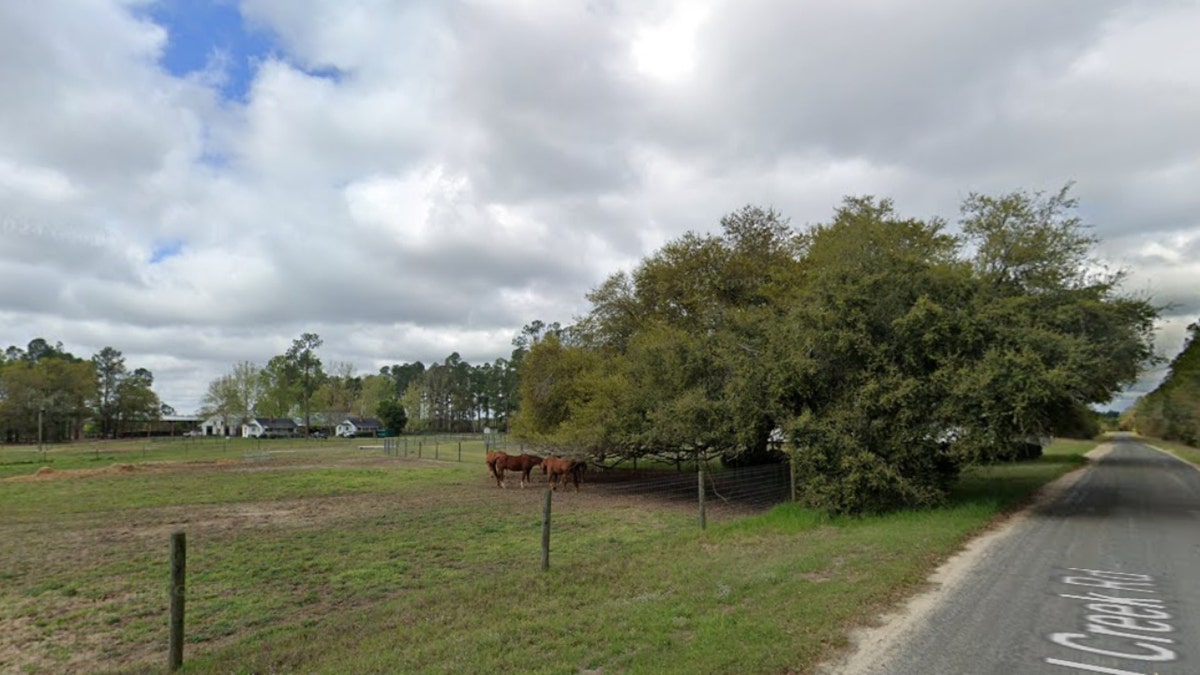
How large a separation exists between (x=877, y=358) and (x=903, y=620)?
9582 millimetres

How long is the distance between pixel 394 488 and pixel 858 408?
17004 millimetres

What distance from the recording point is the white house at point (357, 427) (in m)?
109

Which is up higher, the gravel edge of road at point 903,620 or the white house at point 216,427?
the gravel edge of road at point 903,620

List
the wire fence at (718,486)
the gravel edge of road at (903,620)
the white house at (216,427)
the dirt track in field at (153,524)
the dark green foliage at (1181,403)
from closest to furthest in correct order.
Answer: the gravel edge of road at (903,620) < the dirt track in field at (153,524) < the wire fence at (718,486) < the dark green foliage at (1181,403) < the white house at (216,427)

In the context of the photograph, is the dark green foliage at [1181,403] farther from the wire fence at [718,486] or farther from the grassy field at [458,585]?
the grassy field at [458,585]

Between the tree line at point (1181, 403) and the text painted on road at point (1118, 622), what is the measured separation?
30.3 meters

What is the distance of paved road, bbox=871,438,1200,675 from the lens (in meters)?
5.26

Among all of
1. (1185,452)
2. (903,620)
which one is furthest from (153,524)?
(1185,452)

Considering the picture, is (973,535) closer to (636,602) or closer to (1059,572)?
(1059,572)

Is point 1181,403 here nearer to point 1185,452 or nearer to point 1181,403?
point 1181,403

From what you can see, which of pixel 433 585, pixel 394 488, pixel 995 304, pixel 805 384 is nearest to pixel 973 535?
pixel 805 384

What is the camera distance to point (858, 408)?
14617mm

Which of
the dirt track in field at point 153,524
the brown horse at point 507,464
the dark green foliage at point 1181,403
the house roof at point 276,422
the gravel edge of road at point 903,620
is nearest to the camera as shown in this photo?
the gravel edge of road at point 903,620

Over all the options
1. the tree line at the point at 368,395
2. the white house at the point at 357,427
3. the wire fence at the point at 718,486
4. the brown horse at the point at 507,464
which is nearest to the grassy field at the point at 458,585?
the wire fence at the point at 718,486
